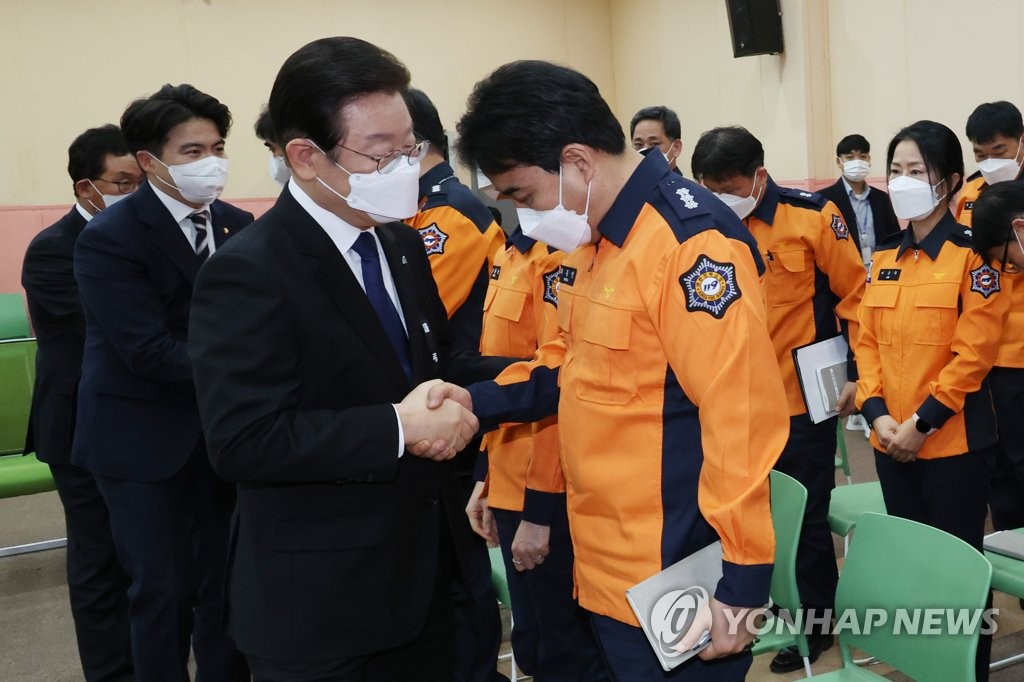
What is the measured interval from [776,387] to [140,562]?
1808 mm

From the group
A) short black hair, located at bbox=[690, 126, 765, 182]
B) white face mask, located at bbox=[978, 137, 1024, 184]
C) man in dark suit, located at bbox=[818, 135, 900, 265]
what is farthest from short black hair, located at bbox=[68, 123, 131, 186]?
man in dark suit, located at bbox=[818, 135, 900, 265]

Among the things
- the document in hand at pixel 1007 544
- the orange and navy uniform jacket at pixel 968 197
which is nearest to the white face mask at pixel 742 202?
the orange and navy uniform jacket at pixel 968 197

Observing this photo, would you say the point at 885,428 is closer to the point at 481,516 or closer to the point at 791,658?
the point at 791,658

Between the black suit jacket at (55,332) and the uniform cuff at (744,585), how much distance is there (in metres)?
2.46

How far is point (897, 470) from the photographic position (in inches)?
109

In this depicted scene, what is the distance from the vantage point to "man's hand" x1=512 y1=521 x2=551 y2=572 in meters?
2.12

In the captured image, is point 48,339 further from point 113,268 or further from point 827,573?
point 827,573

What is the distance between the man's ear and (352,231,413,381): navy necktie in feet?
0.50

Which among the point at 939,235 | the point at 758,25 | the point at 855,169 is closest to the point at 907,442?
the point at 939,235

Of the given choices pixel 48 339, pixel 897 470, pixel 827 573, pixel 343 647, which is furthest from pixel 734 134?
pixel 48 339

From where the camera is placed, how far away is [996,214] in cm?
249

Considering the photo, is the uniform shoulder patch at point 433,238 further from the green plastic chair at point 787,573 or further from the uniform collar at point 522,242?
the green plastic chair at point 787,573

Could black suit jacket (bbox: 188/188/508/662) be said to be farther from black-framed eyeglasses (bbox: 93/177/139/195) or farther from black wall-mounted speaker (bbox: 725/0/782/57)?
black wall-mounted speaker (bbox: 725/0/782/57)

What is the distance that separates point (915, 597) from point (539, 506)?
86 centimetres
